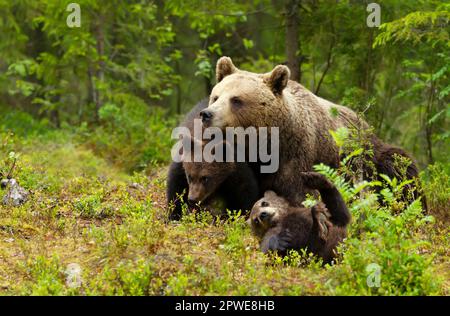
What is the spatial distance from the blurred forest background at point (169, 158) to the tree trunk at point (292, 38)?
0.02 m

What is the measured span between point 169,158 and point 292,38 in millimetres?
3402

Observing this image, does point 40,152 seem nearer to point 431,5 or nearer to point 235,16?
point 235,16

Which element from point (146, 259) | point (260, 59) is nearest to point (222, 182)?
point (146, 259)

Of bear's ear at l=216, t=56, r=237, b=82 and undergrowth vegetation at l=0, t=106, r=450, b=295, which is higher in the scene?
bear's ear at l=216, t=56, r=237, b=82

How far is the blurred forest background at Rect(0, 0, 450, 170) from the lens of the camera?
38.7ft

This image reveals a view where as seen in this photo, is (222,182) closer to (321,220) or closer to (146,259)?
(321,220)

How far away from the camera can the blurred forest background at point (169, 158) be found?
5605mm

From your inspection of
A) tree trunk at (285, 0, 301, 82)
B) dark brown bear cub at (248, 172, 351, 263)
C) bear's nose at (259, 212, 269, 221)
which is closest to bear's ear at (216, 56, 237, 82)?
bear's nose at (259, 212, 269, 221)

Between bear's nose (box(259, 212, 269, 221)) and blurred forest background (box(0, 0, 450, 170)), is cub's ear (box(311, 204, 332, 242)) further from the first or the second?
blurred forest background (box(0, 0, 450, 170))

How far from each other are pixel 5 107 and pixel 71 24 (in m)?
5.87

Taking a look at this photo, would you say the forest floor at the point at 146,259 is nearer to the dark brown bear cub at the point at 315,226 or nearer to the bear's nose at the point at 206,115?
the dark brown bear cub at the point at 315,226

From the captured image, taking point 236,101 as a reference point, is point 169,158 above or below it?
below

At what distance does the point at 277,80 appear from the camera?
8336mm

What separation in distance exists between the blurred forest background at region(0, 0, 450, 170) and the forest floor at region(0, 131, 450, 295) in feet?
11.8
